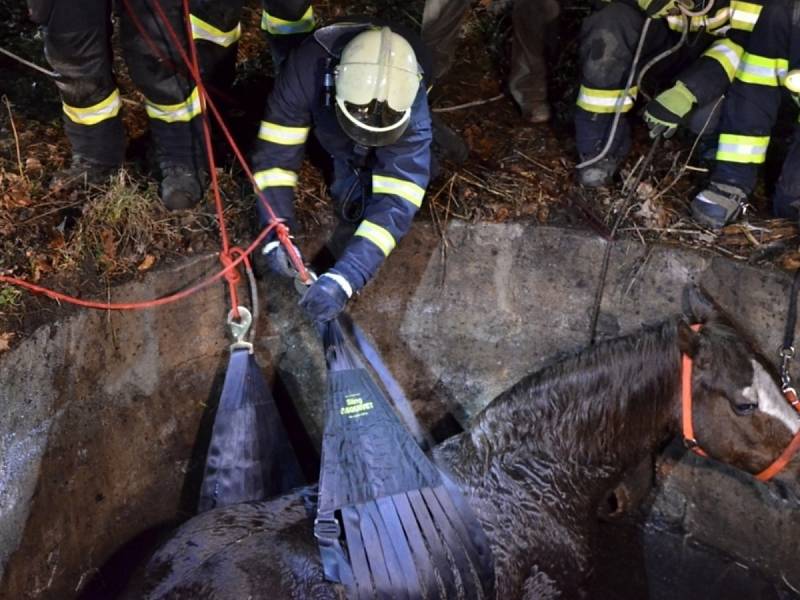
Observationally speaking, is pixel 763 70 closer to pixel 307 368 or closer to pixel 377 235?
pixel 377 235

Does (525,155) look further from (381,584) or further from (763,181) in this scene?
(381,584)

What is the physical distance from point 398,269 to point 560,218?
0.90 meters

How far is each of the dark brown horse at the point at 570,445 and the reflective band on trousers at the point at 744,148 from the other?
131 centimetres

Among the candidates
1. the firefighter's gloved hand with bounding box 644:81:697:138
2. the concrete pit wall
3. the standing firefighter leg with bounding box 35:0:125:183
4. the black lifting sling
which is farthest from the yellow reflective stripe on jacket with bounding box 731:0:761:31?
the standing firefighter leg with bounding box 35:0:125:183

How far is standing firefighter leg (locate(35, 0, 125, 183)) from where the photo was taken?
405 centimetres

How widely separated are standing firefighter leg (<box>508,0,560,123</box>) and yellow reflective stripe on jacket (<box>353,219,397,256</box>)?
1.95m

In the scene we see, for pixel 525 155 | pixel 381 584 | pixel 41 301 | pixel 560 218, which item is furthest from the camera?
pixel 525 155

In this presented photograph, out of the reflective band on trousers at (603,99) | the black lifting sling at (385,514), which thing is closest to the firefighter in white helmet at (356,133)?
the black lifting sling at (385,514)

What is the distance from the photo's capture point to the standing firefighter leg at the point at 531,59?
543 centimetres

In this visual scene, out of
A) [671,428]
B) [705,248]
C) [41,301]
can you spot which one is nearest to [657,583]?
[671,428]

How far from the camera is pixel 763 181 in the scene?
495 centimetres

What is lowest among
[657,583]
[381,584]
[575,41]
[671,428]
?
[657,583]

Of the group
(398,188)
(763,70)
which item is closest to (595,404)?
(398,188)

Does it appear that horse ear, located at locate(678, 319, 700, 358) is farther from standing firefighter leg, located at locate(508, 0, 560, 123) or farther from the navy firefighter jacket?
standing firefighter leg, located at locate(508, 0, 560, 123)
